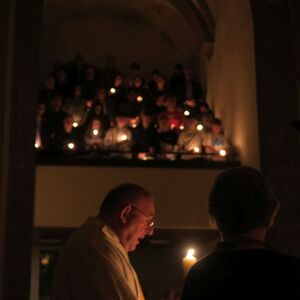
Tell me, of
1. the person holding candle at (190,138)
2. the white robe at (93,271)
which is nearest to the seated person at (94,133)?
the person holding candle at (190,138)

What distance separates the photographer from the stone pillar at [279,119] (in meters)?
9.48

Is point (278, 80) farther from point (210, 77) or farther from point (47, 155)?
point (210, 77)

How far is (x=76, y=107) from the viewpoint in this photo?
12.7 m

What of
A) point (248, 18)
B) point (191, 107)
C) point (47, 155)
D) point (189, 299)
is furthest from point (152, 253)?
point (189, 299)

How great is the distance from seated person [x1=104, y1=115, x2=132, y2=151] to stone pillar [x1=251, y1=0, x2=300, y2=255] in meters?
2.27

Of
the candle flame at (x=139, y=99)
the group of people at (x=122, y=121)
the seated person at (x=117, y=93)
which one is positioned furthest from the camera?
the seated person at (x=117, y=93)

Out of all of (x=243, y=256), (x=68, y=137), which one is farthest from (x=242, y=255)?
(x=68, y=137)

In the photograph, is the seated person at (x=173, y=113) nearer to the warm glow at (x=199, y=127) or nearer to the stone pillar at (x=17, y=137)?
the warm glow at (x=199, y=127)

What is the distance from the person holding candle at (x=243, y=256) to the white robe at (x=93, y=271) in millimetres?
828

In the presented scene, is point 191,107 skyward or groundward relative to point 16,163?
skyward

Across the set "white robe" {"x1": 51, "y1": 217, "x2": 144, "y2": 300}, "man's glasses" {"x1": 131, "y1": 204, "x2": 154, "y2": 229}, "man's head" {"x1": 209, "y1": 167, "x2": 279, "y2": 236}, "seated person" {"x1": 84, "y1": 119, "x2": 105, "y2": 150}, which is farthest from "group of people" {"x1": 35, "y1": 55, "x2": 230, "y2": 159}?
"man's head" {"x1": 209, "y1": 167, "x2": 279, "y2": 236}

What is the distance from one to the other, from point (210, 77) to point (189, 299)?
13.3 metres

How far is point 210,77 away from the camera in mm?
15375

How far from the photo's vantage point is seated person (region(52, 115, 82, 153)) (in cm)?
1112
